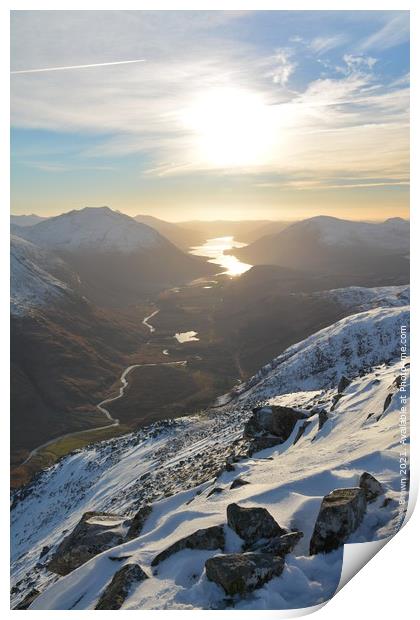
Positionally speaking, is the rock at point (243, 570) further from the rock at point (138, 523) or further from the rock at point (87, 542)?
the rock at point (87, 542)

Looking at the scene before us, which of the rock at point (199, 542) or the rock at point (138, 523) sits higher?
the rock at point (199, 542)

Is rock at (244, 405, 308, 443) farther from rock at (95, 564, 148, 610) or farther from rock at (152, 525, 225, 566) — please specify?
rock at (95, 564, 148, 610)

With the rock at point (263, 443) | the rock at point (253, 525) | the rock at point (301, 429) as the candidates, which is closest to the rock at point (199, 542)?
the rock at point (253, 525)

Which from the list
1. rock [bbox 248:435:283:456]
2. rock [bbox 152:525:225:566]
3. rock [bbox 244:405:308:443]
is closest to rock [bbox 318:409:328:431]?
rock [bbox 244:405:308:443]

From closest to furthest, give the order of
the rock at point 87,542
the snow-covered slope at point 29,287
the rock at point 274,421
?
the rock at point 87,542
the rock at point 274,421
the snow-covered slope at point 29,287

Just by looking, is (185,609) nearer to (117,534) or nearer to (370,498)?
(370,498)

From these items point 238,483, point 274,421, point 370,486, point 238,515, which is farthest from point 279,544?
point 274,421

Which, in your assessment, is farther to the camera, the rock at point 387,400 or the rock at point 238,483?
the rock at point 387,400

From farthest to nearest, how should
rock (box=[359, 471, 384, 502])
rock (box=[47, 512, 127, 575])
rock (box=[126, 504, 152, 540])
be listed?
rock (box=[47, 512, 127, 575]) < rock (box=[126, 504, 152, 540]) < rock (box=[359, 471, 384, 502])
